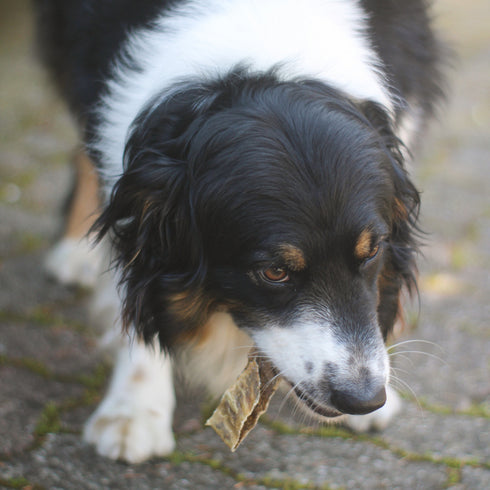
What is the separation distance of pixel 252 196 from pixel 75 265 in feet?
6.03

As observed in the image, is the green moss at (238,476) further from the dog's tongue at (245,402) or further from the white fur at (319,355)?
the white fur at (319,355)

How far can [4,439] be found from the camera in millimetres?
2354

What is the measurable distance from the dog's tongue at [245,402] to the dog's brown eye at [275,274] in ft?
1.06

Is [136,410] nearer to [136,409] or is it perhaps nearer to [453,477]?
[136,409]

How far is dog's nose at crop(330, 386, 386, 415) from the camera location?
1857mm

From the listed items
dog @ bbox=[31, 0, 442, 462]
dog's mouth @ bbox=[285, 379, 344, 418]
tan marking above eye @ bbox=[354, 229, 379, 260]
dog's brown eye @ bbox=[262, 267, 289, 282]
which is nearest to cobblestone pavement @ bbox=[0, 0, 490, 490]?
dog @ bbox=[31, 0, 442, 462]

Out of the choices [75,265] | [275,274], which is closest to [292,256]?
[275,274]

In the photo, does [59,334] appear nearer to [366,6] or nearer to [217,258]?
[217,258]

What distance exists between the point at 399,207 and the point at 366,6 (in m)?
0.89

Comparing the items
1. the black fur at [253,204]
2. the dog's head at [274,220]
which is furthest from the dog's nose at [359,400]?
the black fur at [253,204]

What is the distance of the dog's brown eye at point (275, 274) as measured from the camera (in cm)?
192

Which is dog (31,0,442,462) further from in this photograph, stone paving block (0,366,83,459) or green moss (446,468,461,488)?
green moss (446,468,461,488)

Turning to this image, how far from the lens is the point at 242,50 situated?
7.16 feet

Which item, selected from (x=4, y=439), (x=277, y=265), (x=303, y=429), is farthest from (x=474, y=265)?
(x=4, y=439)
